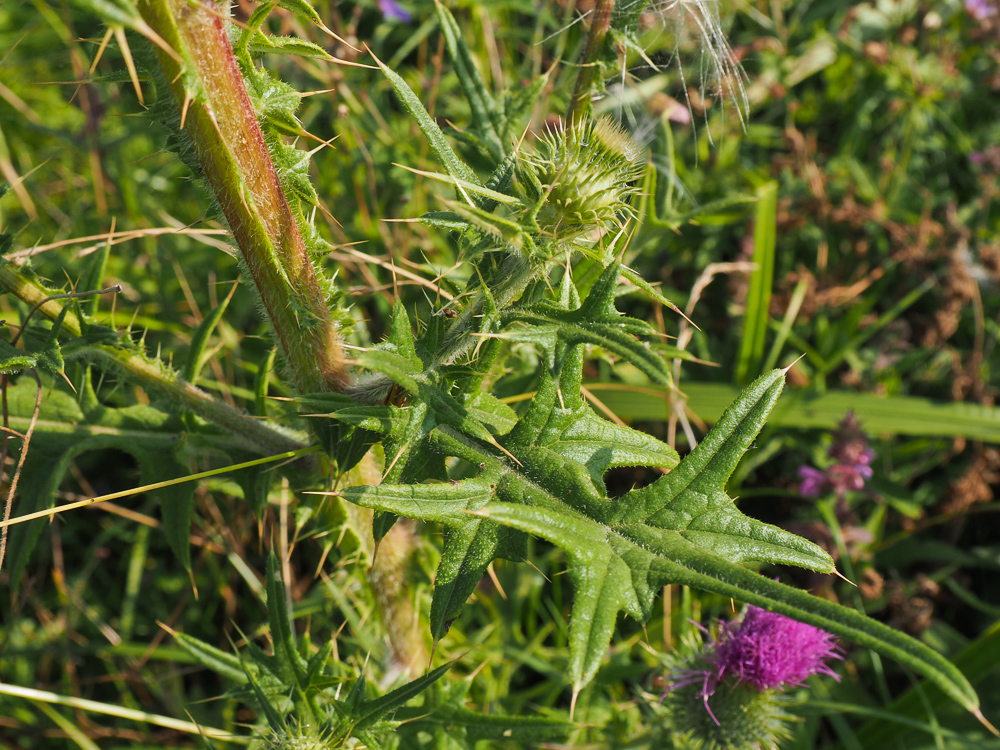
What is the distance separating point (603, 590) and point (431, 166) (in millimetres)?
2433

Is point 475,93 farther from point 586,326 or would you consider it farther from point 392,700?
point 392,700

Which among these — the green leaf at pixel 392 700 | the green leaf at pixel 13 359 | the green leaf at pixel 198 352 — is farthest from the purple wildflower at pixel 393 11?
the green leaf at pixel 392 700

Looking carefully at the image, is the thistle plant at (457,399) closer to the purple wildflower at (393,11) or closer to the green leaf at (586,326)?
the green leaf at (586,326)

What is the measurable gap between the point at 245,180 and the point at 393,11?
2.48 meters

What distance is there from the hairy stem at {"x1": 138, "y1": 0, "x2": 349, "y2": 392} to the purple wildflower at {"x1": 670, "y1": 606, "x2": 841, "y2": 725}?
1318 mm

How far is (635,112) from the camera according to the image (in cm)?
369

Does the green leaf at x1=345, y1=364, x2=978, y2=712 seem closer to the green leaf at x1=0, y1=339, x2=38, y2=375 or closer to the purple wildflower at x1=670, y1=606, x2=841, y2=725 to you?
the green leaf at x1=0, y1=339, x2=38, y2=375

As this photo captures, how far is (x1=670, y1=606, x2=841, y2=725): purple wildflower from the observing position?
2.04 metres

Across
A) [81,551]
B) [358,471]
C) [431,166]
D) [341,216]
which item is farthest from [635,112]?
[81,551]

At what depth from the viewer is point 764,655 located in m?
2.04

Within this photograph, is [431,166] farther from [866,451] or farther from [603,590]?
[603,590]

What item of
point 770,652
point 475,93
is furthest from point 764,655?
point 475,93

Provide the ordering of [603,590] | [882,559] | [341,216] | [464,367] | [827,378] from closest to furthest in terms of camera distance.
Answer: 1. [603,590]
2. [464,367]
3. [882,559]
4. [341,216]
5. [827,378]

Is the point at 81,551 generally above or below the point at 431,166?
below
